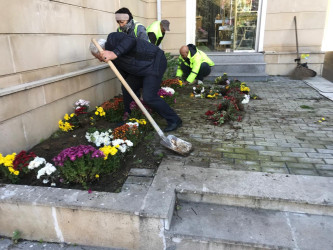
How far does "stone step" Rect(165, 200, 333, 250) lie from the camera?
87.7 inches

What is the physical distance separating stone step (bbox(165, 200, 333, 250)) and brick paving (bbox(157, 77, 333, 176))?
2.31 ft

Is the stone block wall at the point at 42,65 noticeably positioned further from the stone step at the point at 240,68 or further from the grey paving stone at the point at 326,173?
the stone step at the point at 240,68

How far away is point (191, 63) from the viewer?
685 cm

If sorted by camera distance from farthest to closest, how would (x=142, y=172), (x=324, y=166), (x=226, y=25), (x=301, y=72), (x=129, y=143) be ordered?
(x=226, y=25)
(x=301, y=72)
(x=129, y=143)
(x=324, y=166)
(x=142, y=172)

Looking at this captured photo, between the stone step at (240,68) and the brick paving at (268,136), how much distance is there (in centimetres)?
234

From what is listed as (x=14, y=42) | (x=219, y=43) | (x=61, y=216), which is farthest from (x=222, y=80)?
(x=61, y=216)

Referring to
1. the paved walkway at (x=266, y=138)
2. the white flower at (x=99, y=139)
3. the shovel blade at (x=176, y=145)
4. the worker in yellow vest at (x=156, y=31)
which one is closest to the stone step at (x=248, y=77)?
the paved walkway at (x=266, y=138)

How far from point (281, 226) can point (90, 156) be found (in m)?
1.91

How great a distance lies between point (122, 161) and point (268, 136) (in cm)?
223

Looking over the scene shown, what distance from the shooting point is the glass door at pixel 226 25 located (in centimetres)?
903

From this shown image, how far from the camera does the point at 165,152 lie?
3.58 m

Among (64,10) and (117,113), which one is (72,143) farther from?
(64,10)

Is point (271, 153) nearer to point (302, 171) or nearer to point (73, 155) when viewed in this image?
point (302, 171)

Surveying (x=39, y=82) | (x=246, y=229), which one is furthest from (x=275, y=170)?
(x=39, y=82)
